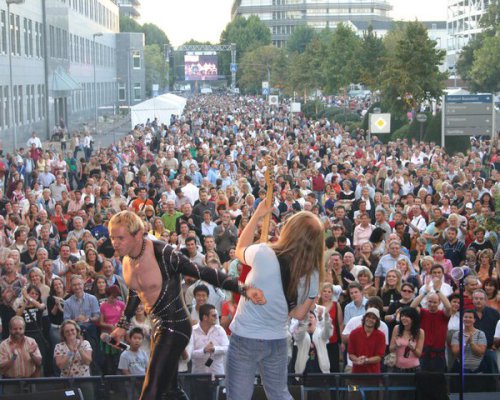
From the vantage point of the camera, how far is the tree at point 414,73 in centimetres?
4919

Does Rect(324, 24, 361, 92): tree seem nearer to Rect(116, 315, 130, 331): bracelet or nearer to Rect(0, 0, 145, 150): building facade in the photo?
Rect(0, 0, 145, 150): building facade

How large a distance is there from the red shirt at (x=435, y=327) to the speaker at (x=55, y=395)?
13.2ft

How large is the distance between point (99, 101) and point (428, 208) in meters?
74.6

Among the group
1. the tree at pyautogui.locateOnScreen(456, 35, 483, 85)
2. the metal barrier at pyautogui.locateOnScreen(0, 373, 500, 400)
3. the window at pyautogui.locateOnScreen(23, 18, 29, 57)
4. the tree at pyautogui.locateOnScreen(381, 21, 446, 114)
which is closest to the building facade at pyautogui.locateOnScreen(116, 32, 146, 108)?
the tree at pyautogui.locateOnScreen(456, 35, 483, 85)

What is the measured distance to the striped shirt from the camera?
34.0 ft

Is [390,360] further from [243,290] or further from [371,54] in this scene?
[371,54]

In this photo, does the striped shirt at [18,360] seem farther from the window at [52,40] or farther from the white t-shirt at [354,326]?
the window at [52,40]

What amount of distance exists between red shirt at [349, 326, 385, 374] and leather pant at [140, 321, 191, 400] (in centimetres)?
427

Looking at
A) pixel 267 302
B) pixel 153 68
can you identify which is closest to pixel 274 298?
pixel 267 302

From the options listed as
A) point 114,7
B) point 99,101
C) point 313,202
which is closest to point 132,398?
point 313,202

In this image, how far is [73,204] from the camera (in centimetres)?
1933

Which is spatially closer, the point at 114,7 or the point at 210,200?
the point at 210,200

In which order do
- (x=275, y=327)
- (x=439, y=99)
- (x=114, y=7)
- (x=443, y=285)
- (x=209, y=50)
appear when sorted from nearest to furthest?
(x=275, y=327), (x=443, y=285), (x=439, y=99), (x=114, y=7), (x=209, y=50)

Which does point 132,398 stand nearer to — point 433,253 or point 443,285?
point 443,285
